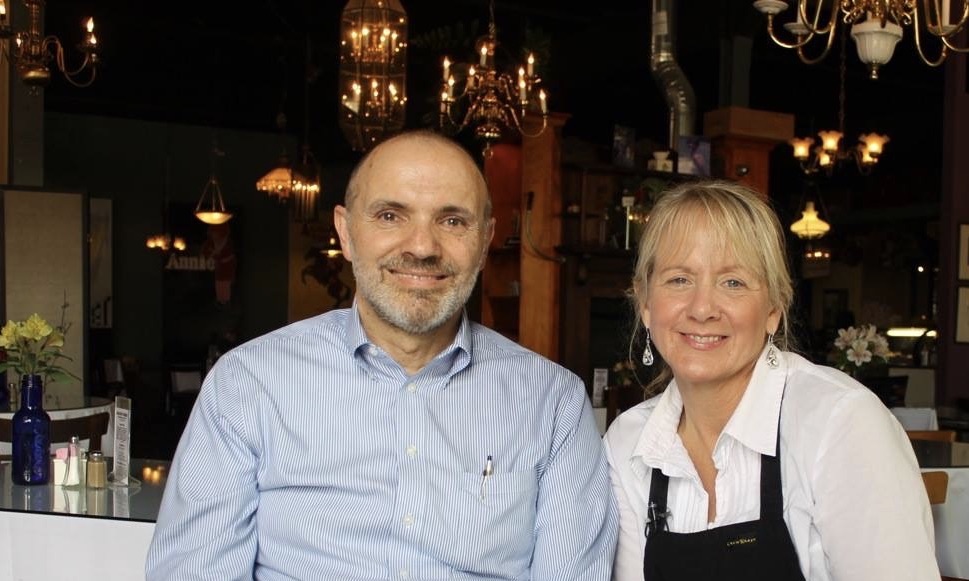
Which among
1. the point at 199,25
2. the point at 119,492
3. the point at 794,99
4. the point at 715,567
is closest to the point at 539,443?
the point at 715,567

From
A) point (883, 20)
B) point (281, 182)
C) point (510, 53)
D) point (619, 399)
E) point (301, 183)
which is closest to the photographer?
point (883, 20)

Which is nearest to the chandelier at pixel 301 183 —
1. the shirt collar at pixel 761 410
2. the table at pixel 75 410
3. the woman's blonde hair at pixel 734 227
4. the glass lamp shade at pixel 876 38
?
the table at pixel 75 410

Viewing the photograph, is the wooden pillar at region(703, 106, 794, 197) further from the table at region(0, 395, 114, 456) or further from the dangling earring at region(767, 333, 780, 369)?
the dangling earring at region(767, 333, 780, 369)

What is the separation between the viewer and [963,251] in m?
8.88

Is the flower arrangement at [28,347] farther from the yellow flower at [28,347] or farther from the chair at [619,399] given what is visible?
the chair at [619,399]

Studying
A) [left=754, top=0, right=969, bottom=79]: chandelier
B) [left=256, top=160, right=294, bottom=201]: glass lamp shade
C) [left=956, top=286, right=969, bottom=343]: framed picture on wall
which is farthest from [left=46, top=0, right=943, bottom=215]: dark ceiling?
[left=754, top=0, right=969, bottom=79]: chandelier

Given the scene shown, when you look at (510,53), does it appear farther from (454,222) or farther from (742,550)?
(742,550)

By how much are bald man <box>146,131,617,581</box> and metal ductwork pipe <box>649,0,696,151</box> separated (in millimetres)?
6951

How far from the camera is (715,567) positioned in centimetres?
187

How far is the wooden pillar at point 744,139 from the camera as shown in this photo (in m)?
8.70

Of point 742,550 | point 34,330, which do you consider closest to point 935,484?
point 742,550

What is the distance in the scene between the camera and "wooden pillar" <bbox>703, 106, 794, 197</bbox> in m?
8.70

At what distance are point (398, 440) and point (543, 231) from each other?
6.07 metres

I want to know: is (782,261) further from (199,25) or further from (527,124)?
(199,25)
